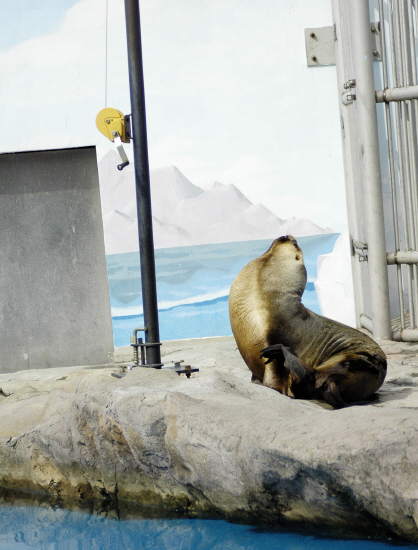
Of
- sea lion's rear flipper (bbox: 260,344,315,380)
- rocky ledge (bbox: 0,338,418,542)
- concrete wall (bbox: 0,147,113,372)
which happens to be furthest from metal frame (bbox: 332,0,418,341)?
concrete wall (bbox: 0,147,113,372)

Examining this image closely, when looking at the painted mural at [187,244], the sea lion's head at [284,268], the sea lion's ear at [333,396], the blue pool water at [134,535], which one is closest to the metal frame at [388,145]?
the painted mural at [187,244]

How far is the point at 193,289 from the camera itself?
5.55 m

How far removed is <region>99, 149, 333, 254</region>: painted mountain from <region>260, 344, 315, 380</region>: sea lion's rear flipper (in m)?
2.52

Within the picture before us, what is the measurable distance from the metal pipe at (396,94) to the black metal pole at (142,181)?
87.1 inches

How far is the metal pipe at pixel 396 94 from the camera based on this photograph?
481cm

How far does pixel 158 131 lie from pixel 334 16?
179cm

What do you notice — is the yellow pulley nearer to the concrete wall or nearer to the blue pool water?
the blue pool water

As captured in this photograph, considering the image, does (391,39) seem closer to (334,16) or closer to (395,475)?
(334,16)

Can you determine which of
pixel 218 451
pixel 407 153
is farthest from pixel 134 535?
pixel 407 153

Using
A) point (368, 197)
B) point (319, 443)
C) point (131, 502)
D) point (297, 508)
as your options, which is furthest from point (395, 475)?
point (368, 197)

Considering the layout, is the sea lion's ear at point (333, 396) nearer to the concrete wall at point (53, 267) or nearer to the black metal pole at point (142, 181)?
the black metal pole at point (142, 181)

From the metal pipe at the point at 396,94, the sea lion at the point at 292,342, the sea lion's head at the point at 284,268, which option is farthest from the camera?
the metal pipe at the point at 396,94

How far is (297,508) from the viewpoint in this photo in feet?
6.63

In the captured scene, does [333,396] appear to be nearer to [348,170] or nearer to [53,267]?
[348,170]
